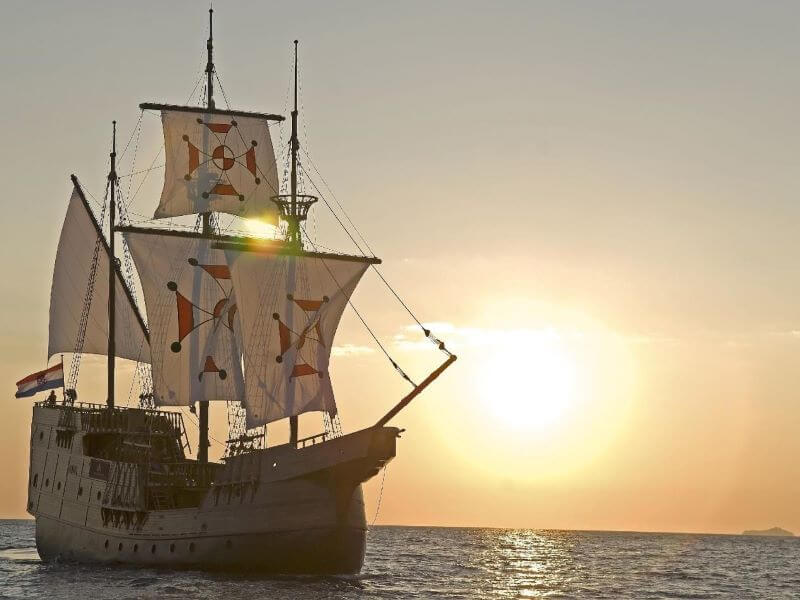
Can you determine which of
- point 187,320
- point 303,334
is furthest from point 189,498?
point 187,320

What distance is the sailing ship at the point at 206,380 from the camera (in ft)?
201

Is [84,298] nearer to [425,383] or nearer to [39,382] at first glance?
[39,382]

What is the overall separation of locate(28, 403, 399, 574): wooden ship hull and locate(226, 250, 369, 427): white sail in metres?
5.14

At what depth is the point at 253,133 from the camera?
83.8m

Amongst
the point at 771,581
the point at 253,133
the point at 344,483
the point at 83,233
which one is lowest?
the point at 771,581

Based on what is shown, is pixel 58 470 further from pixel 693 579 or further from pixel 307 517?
pixel 693 579

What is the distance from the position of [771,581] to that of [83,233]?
55.0m

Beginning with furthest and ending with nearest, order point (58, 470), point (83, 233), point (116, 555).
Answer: point (83, 233), point (58, 470), point (116, 555)

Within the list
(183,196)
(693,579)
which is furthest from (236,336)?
(693,579)

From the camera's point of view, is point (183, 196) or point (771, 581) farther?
point (771, 581)

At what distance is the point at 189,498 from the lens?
69375mm

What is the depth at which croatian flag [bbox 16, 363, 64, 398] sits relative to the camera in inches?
3051

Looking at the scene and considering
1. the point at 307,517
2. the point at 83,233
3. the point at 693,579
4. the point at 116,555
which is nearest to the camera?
the point at 307,517

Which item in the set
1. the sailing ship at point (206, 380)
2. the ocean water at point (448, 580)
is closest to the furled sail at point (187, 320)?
the sailing ship at point (206, 380)
